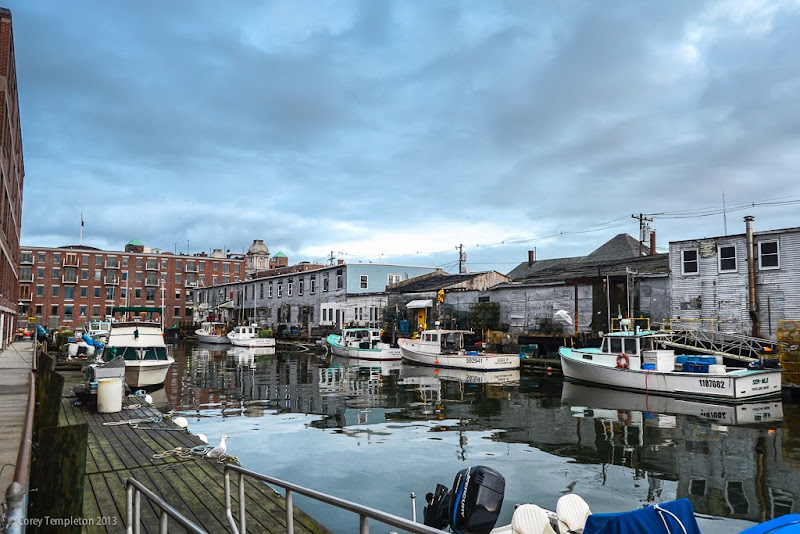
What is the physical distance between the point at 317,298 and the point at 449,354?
32.9 m

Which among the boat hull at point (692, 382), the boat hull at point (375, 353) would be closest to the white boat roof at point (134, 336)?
the boat hull at point (375, 353)

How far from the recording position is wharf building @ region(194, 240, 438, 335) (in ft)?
202

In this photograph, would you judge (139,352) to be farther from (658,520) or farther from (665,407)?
(658,520)

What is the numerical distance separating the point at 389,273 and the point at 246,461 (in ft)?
174

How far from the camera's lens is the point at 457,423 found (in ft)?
62.3

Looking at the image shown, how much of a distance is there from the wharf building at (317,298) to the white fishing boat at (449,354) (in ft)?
57.3

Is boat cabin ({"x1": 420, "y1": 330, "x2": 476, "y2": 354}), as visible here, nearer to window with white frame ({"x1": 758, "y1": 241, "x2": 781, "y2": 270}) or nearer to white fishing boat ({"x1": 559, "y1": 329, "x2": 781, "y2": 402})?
white fishing boat ({"x1": 559, "y1": 329, "x2": 781, "y2": 402})

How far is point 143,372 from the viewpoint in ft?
81.9

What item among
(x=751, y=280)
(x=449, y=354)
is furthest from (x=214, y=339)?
(x=751, y=280)

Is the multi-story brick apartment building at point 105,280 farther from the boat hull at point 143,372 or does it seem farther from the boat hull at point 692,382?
the boat hull at point 692,382

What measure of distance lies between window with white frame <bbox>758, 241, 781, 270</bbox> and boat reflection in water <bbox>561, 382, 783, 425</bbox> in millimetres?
10615

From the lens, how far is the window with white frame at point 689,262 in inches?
1364

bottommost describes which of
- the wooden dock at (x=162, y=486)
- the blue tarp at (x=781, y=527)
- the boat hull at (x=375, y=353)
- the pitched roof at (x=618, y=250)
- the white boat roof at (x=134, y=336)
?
the boat hull at (x=375, y=353)

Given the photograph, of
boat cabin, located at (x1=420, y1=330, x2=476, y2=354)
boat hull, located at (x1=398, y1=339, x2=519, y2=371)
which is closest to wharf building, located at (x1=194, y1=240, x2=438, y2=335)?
boat cabin, located at (x1=420, y1=330, x2=476, y2=354)
